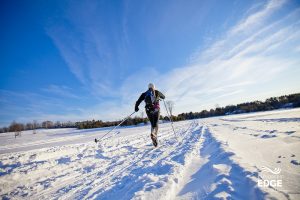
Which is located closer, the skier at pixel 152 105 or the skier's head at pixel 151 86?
the skier at pixel 152 105

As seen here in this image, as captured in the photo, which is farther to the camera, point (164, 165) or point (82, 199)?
point (164, 165)

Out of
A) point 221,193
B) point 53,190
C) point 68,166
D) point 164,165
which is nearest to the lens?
point 221,193

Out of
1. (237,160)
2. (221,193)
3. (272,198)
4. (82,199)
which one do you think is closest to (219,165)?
(237,160)

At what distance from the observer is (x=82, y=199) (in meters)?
2.77

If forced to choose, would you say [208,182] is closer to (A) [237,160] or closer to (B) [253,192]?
(B) [253,192]

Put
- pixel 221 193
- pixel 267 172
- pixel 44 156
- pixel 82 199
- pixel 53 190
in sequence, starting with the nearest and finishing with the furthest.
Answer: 1. pixel 221 193
2. pixel 267 172
3. pixel 82 199
4. pixel 53 190
5. pixel 44 156

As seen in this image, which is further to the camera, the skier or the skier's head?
the skier's head

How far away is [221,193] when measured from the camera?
207cm

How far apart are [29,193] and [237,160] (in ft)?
13.6

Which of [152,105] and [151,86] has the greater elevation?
[151,86]

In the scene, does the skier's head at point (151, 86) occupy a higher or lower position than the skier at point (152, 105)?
higher

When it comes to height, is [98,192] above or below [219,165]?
below

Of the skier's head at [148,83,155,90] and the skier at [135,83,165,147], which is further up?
the skier's head at [148,83,155,90]

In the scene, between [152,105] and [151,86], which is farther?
[151,86]
